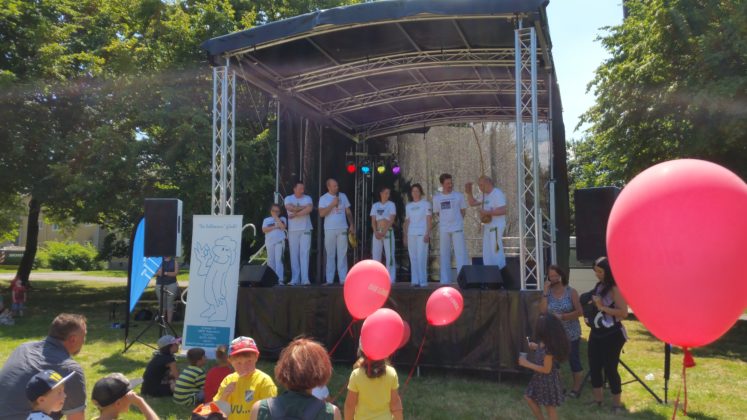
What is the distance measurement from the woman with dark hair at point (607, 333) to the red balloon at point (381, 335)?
2631 mm

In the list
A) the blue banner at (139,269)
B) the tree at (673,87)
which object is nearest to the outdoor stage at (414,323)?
the blue banner at (139,269)

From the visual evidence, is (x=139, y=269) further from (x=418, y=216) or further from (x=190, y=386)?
(x=418, y=216)

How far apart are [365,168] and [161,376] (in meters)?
6.79

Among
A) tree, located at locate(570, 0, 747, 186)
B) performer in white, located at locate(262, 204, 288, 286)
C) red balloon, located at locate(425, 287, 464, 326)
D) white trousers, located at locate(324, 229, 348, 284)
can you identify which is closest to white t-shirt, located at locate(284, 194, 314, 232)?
performer in white, located at locate(262, 204, 288, 286)

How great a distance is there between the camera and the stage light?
12031mm

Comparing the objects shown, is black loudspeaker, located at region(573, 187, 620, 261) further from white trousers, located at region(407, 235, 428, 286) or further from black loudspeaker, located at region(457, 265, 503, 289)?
white trousers, located at region(407, 235, 428, 286)

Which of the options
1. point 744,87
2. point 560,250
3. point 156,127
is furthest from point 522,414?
point 156,127

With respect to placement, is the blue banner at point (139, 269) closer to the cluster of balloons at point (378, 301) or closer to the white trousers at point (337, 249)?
the white trousers at point (337, 249)

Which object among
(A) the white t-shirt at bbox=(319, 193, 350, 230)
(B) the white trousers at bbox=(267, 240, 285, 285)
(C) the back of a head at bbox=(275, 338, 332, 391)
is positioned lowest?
(C) the back of a head at bbox=(275, 338, 332, 391)

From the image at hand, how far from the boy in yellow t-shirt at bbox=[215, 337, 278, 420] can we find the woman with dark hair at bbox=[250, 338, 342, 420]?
3.36ft

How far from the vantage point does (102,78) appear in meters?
14.9

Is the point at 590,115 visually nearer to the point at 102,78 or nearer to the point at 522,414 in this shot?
the point at 522,414

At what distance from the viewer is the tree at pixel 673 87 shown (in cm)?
970

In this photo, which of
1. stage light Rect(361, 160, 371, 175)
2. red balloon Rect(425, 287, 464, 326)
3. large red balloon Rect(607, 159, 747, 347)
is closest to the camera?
large red balloon Rect(607, 159, 747, 347)
